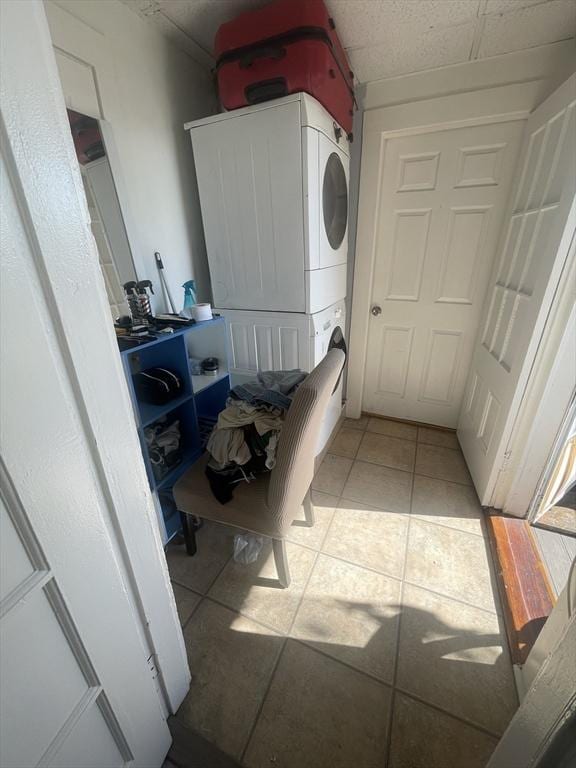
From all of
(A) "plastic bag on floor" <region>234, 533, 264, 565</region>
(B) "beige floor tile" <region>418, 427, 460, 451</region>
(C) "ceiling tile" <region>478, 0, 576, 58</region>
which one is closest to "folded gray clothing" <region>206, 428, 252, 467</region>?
(A) "plastic bag on floor" <region>234, 533, 264, 565</region>

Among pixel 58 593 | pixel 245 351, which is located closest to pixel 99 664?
pixel 58 593

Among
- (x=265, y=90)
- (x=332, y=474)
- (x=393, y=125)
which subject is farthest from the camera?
(x=332, y=474)

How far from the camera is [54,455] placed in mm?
478

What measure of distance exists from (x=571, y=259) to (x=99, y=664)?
6.38 feet

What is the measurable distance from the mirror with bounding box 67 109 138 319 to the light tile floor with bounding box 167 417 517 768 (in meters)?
1.32

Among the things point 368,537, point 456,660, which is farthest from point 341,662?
point 368,537

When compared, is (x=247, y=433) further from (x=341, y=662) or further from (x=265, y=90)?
(x=265, y=90)

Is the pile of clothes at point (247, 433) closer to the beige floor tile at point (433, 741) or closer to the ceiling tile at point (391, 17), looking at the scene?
the beige floor tile at point (433, 741)

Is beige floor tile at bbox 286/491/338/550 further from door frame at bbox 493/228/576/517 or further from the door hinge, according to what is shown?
door frame at bbox 493/228/576/517

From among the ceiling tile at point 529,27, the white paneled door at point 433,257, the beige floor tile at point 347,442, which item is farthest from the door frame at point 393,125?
the beige floor tile at point 347,442

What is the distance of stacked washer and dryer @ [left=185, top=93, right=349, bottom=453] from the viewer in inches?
52.3

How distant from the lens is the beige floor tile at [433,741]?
0.86 meters

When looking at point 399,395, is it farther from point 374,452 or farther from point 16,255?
point 16,255

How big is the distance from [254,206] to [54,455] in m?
1.43
